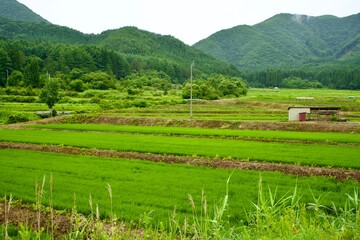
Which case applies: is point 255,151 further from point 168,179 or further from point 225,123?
point 225,123

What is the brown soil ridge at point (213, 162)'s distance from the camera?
54.9ft

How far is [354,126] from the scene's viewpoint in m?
A: 36.0

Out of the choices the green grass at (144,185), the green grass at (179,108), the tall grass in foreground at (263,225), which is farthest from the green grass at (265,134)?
the tall grass in foreground at (263,225)

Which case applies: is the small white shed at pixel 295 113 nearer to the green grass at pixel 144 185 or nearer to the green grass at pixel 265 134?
the green grass at pixel 265 134

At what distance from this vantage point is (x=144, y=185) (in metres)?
14.2

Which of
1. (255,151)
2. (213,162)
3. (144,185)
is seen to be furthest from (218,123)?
(144,185)

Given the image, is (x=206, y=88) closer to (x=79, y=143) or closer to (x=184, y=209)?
(x=79, y=143)

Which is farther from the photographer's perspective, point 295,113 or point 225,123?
point 295,113

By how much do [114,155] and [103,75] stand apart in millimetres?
111250

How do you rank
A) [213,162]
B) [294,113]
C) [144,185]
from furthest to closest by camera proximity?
[294,113] < [213,162] < [144,185]

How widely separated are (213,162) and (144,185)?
22.3 feet

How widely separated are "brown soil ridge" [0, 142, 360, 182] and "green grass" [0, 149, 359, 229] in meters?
1.38

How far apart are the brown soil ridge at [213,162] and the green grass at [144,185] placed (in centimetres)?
138

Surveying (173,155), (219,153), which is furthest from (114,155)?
(219,153)
